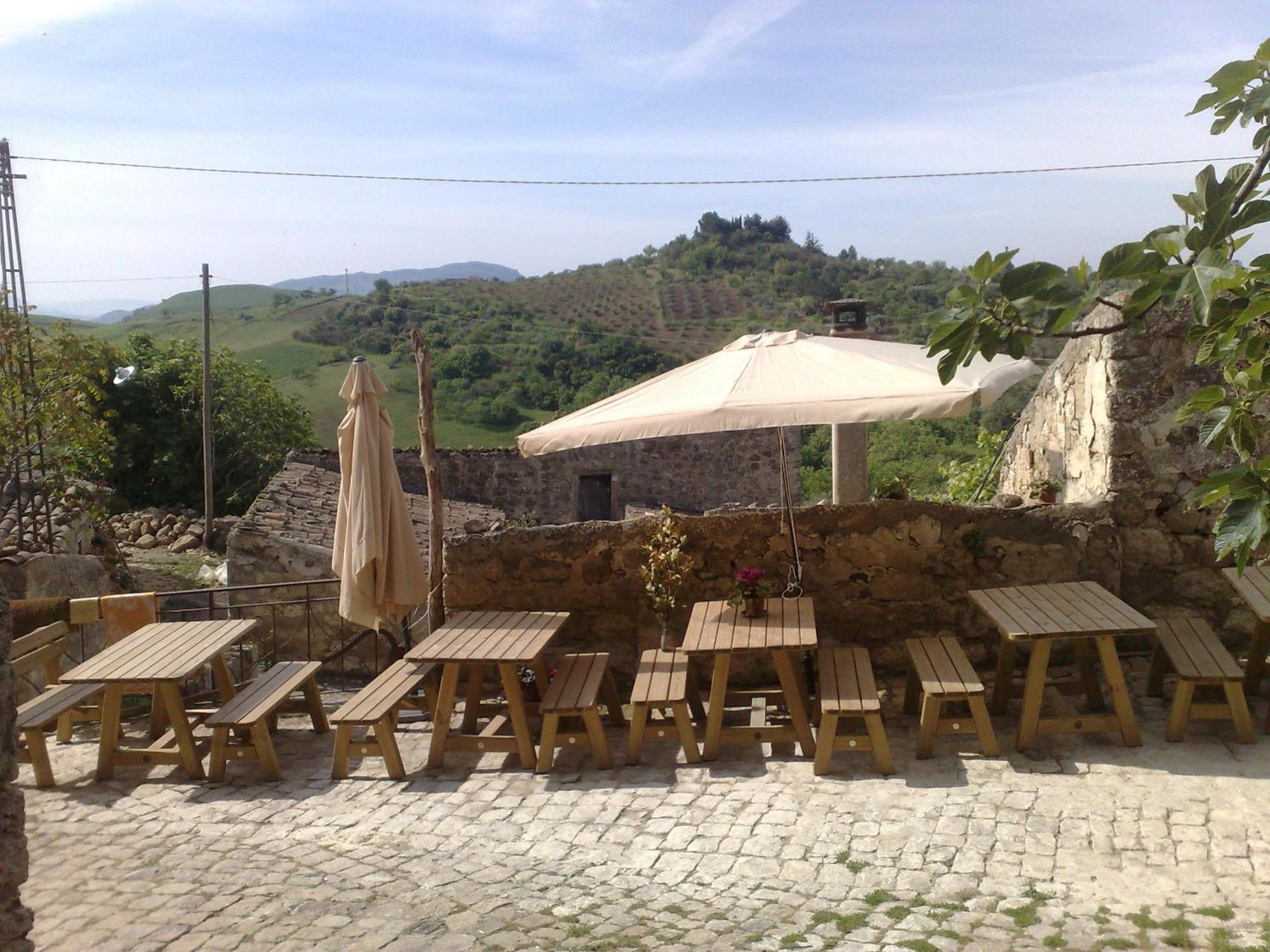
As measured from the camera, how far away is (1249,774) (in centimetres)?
445

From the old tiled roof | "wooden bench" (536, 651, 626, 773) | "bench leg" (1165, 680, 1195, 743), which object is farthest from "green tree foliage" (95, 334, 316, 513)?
"bench leg" (1165, 680, 1195, 743)

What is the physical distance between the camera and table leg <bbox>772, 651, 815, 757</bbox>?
5129 millimetres

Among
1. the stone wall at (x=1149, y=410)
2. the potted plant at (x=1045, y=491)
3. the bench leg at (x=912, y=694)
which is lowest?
the bench leg at (x=912, y=694)

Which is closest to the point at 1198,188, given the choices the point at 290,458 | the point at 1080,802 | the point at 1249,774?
the point at 1080,802

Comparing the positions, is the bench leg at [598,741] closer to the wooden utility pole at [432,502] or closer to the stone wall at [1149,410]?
the wooden utility pole at [432,502]

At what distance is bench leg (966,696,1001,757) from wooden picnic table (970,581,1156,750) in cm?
15

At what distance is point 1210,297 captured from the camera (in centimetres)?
182

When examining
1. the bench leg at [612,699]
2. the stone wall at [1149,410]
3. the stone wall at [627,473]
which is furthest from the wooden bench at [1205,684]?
the stone wall at [627,473]

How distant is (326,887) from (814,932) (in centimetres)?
187

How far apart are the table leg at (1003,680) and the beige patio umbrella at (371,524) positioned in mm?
3138

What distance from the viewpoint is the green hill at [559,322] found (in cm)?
3350

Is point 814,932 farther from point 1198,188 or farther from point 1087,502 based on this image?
point 1087,502

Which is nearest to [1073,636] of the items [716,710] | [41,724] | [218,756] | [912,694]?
[912,694]

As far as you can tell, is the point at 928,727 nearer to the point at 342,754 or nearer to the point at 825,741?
the point at 825,741
